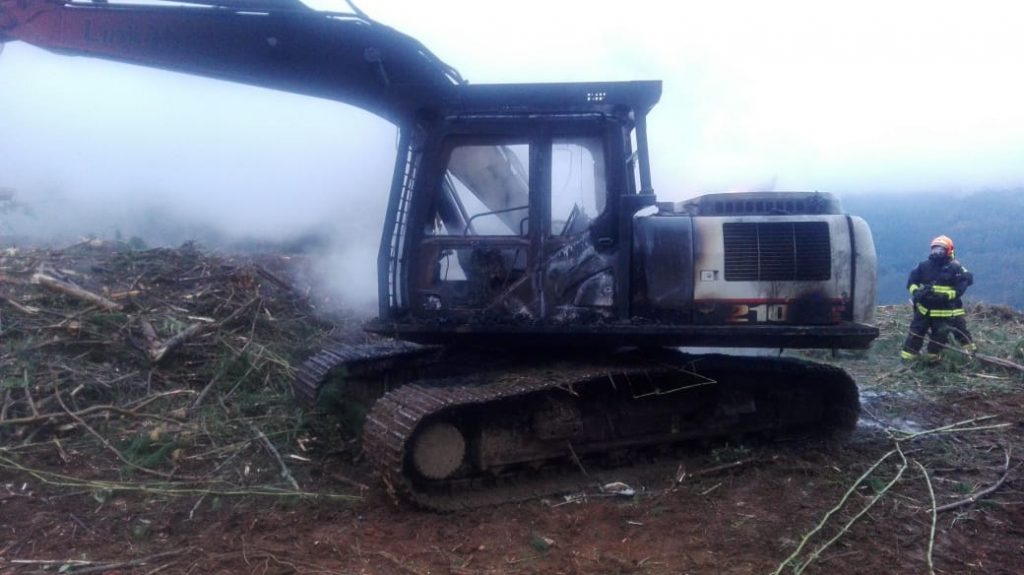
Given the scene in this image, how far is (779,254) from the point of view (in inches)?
241

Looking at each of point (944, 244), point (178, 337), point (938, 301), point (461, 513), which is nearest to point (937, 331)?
point (938, 301)

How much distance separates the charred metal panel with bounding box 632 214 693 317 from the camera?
6.01 metres

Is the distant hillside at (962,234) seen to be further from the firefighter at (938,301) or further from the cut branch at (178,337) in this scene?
the cut branch at (178,337)

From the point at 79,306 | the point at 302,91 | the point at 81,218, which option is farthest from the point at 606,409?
the point at 81,218

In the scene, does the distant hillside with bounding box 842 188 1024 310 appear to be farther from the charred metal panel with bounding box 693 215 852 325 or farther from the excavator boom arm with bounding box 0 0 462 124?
the excavator boom arm with bounding box 0 0 462 124

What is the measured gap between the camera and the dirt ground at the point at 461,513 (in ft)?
15.5

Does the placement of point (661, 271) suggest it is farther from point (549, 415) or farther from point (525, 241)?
point (549, 415)

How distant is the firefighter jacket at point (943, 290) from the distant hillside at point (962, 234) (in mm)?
1654

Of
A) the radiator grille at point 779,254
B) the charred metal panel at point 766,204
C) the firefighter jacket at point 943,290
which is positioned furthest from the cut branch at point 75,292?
the firefighter jacket at point 943,290

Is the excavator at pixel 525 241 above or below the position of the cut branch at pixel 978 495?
above

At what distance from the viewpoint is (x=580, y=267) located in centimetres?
597

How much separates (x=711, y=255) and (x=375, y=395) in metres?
2.60

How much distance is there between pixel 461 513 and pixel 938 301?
21.8ft

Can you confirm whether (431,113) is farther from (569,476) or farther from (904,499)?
(904,499)
